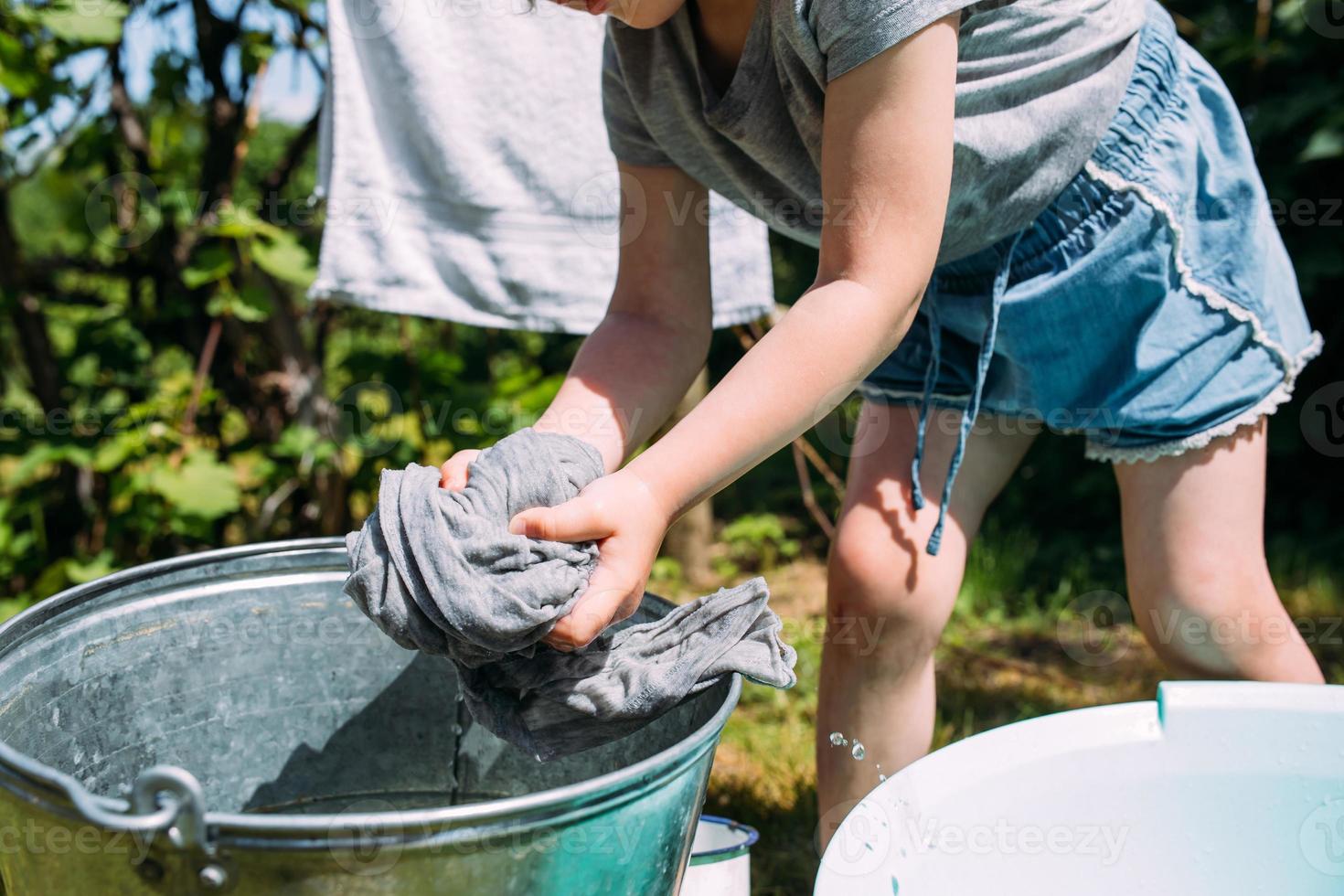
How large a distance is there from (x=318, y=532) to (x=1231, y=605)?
1.90 metres

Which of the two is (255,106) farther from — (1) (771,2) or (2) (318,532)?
(1) (771,2)

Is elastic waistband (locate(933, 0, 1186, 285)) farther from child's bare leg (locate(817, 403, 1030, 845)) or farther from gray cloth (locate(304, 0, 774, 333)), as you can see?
gray cloth (locate(304, 0, 774, 333))

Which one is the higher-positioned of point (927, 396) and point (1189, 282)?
point (1189, 282)

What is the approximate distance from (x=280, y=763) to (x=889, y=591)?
0.70m

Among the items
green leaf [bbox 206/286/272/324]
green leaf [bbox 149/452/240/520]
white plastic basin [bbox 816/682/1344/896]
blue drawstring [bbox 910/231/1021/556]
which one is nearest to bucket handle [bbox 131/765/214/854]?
white plastic basin [bbox 816/682/1344/896]

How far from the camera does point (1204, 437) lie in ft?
4.12

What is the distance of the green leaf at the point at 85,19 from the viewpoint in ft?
6.59

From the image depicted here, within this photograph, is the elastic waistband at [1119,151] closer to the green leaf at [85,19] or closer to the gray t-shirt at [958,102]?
the gray t-shirt at [958,102]

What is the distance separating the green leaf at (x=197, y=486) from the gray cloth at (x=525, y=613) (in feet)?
4.50

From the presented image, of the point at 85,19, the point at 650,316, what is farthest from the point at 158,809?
the point at 85,19

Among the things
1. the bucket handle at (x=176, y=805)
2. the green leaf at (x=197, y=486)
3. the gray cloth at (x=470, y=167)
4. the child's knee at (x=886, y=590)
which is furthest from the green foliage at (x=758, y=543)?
the bucket handle at (x=176, y=805)

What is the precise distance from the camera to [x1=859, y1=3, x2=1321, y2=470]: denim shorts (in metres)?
1.23

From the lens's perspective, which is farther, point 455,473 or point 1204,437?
point 1204,437

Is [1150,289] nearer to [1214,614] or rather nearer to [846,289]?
A: [1214,614]
